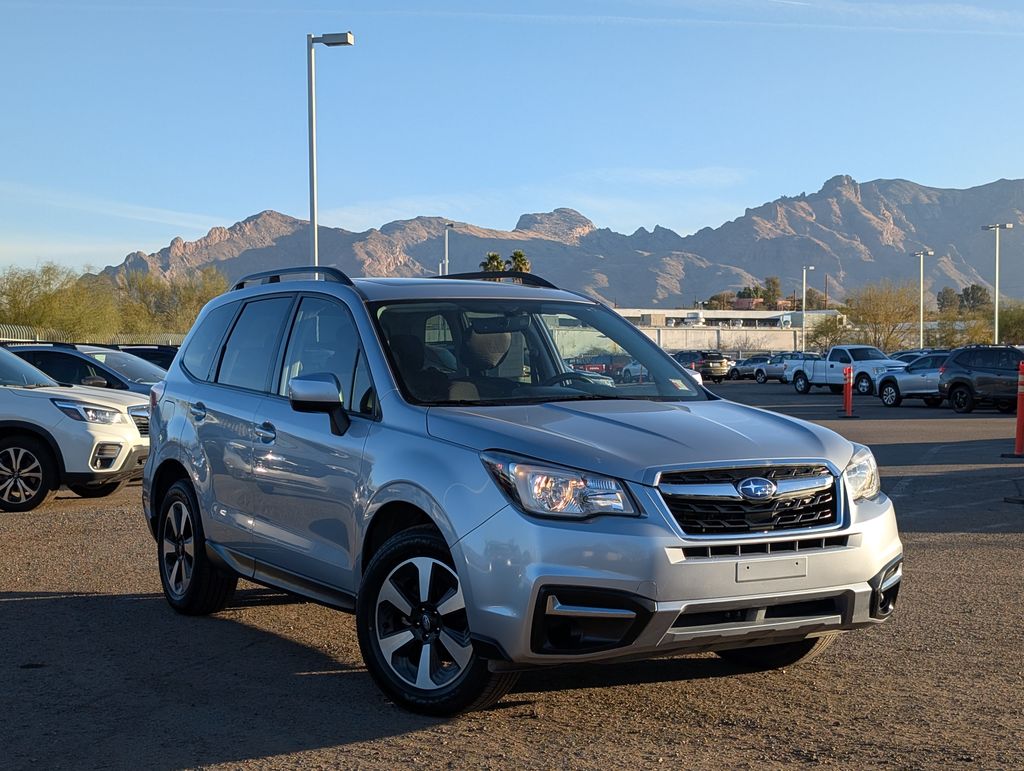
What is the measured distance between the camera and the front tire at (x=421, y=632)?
5152mm

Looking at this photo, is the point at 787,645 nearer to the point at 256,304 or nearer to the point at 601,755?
the point at 601,755

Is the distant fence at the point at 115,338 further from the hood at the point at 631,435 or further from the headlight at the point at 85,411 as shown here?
the hood at the point at 631,435

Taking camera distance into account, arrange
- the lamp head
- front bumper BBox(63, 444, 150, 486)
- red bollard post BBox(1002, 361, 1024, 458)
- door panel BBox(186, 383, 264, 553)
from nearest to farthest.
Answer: door panel BBox(186, 383, 264, 553)
front bumper BBox(63, 444, 150, 486)
red bollard post BBox(1002, 361, 1024, 458)
the lamp head

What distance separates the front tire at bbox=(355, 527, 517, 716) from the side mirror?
75cm

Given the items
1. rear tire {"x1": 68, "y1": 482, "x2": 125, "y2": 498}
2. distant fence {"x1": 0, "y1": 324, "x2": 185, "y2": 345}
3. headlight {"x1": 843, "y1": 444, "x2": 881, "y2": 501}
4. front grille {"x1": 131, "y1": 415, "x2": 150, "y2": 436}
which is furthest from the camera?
distant fence {"x1": 0, "y1": 324, "x2": 185, "y2": 345}

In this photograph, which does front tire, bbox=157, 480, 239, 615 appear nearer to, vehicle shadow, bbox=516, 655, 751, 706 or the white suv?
vehicle shadow, bbox=516, 655, 751, 706

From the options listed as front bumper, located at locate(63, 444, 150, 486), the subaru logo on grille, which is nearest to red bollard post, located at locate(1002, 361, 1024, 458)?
front bumper, located at locate(63, 444, 150, 486)

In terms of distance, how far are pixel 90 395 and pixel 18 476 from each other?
43.9 inches

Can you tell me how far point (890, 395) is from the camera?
36469 millimetres

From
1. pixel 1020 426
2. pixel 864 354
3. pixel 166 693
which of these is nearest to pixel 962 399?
pixel 864 354

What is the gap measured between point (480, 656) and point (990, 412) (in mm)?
30823

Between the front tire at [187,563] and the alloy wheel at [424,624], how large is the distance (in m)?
2.09

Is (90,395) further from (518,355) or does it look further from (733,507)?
(733,507)

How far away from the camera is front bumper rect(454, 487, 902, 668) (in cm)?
476
